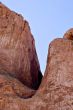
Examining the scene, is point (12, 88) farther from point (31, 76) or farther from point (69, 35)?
point (69, 35)

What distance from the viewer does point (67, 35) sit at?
49.9ft

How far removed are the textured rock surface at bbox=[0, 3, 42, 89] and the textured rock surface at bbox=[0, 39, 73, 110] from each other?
2376mm

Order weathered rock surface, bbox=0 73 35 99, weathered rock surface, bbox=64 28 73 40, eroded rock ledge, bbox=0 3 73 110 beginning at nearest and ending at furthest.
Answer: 1. eroded rock ledge, bbox=0 3 73 110
2. weathered rock surface, bbox=0 73 35 99
3. weathered rock surface, bbox=64 28 73 40

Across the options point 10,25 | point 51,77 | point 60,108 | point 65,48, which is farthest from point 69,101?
point 10,25

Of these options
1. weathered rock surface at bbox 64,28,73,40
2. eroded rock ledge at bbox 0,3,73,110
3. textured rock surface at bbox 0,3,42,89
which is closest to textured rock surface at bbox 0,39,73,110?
eroded rock ledge at bbox 0,3,73,110

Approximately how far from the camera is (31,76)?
16625 millimetres

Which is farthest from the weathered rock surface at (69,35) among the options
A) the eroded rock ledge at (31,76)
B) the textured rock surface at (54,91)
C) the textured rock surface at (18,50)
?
the textured rock surface at (18,50)

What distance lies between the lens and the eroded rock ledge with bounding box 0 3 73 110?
12.4 metres

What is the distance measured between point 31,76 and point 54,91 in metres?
4.12

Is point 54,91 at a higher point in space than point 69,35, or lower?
lower

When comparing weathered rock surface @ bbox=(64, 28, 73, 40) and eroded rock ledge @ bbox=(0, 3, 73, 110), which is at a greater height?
weathered rock surface @ bbox=(64, 28, 73, 40)

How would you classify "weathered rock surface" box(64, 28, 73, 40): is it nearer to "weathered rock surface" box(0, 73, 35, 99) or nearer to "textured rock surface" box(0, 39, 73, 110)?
"textured rock surface" box(0, 39, 73, 110)

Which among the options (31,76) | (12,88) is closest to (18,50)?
(31,76)

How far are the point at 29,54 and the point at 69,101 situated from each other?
17.5 feet
